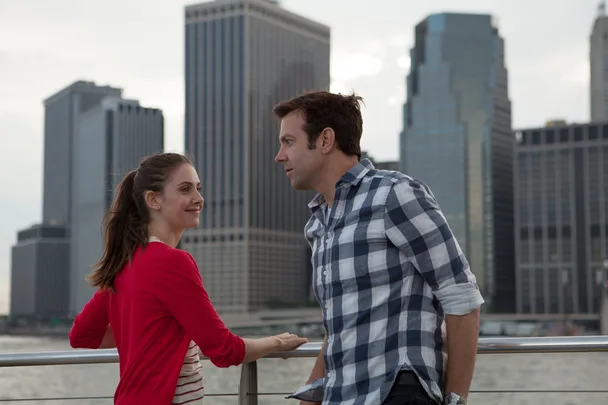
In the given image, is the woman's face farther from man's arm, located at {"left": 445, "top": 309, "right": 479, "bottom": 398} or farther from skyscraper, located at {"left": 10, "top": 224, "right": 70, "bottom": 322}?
skyscraper, located at {"left": 10, "top": 224, "right": 70, "bottom": 322}

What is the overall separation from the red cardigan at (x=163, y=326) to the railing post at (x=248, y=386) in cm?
70

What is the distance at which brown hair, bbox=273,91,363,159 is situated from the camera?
9.86 feet

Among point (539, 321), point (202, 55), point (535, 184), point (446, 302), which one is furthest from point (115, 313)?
point (202, 55)

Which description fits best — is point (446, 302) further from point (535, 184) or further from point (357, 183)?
point (535, 184)

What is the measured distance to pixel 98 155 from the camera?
488 ft

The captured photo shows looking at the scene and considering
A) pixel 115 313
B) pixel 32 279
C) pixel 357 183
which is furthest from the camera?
pixel 32 279

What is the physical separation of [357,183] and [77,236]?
151 m

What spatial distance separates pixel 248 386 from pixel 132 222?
97 cm

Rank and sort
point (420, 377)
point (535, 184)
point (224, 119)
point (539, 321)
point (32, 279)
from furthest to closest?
point (32, 279)
point (224, 119)
point (535, 184)
point (539, 321)
point (420, 377)

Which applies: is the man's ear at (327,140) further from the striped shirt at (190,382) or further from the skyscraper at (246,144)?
the skyscraper at (246,144)

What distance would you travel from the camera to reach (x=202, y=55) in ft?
432

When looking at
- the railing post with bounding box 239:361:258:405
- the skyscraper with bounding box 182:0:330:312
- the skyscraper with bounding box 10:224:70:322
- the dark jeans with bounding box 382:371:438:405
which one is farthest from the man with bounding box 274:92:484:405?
the skyscraper with bounding box 10:224:70:322

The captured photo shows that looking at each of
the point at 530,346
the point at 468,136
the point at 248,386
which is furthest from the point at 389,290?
the point at 468,136

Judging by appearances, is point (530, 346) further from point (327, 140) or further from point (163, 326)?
point (163, 326)
